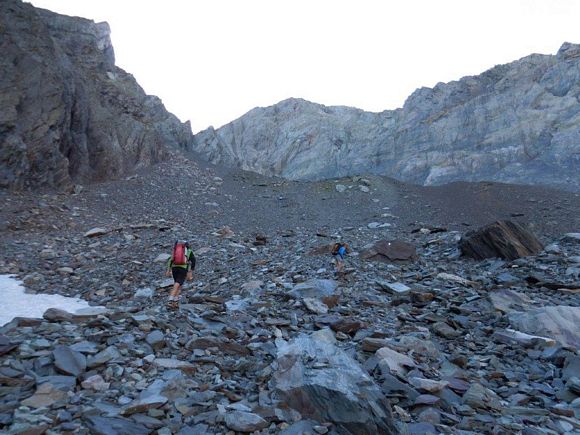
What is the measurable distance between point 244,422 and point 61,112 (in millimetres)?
28940

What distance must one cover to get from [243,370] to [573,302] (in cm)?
845

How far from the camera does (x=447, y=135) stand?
64.2 meters

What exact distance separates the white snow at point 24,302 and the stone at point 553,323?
1053 centimetres

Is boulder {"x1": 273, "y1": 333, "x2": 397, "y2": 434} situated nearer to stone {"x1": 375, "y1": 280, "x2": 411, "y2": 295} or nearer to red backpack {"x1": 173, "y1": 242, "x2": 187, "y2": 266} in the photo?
stone {"x1": 375, "y1": 280, "x2": 411, "y2": 295}

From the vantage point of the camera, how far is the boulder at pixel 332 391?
14.5 feet

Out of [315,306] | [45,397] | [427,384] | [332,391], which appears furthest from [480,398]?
[45,397]

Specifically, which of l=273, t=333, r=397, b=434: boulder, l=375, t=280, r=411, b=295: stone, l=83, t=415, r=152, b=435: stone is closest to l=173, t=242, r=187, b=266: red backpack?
l=375, t=280, r=411, b=295: stone

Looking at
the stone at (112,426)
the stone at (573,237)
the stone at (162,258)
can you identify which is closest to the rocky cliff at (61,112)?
the stone at (162,258)

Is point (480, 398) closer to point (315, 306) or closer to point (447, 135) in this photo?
point (315, 306)

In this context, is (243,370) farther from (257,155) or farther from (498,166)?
(257,155)

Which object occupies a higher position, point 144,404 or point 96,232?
point 144,404

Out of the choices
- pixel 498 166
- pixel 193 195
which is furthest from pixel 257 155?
pixel 193 195

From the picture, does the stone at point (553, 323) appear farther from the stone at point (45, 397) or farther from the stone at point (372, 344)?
the stone at point (45, 397)

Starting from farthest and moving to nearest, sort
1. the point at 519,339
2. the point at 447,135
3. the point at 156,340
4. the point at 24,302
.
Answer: the point at 447,135, the point at 24,302, the point at 519,339, the point at 156,340
